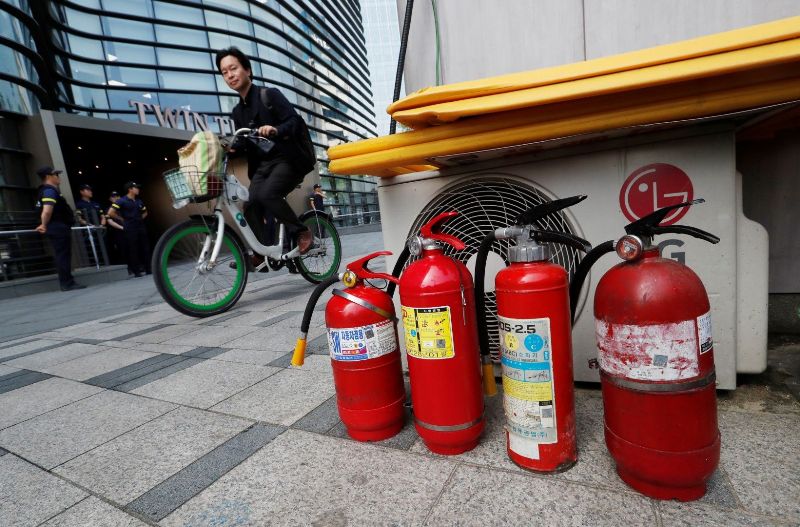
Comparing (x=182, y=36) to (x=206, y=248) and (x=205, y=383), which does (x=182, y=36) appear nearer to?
(x=206, y=248)

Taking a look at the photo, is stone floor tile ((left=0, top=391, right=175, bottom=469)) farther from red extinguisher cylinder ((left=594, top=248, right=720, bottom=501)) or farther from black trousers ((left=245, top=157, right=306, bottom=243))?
black trousers ((left=245, top=157, right=306, bottom=243))

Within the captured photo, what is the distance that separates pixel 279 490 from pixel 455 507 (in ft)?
1.75

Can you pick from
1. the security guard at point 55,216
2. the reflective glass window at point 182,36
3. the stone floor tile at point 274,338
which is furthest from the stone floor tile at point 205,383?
the reflective glass window at point 182,36

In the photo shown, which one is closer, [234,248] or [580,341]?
[580,341]

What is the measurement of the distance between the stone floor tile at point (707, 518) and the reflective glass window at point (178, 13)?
25926mm

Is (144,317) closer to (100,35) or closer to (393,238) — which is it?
(393,238)

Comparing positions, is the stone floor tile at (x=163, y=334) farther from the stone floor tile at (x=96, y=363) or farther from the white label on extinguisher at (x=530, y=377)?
the white label on extinguisher at (x=530, y=377)

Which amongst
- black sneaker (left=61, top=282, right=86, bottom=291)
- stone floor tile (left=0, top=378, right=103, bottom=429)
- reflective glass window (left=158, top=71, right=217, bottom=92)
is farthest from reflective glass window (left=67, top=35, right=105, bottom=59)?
stone floor tile (left=0, top=378, right=103, bottom=429)

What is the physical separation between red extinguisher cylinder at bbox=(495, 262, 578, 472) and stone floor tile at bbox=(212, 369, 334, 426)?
0.95m

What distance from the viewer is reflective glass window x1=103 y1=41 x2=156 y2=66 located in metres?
17.1

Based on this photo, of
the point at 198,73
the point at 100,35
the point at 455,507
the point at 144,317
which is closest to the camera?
the point at 455,507

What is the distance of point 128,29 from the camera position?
17.9m

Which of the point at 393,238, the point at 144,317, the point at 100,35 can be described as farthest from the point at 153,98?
the point at 393,238

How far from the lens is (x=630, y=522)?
0.89m
